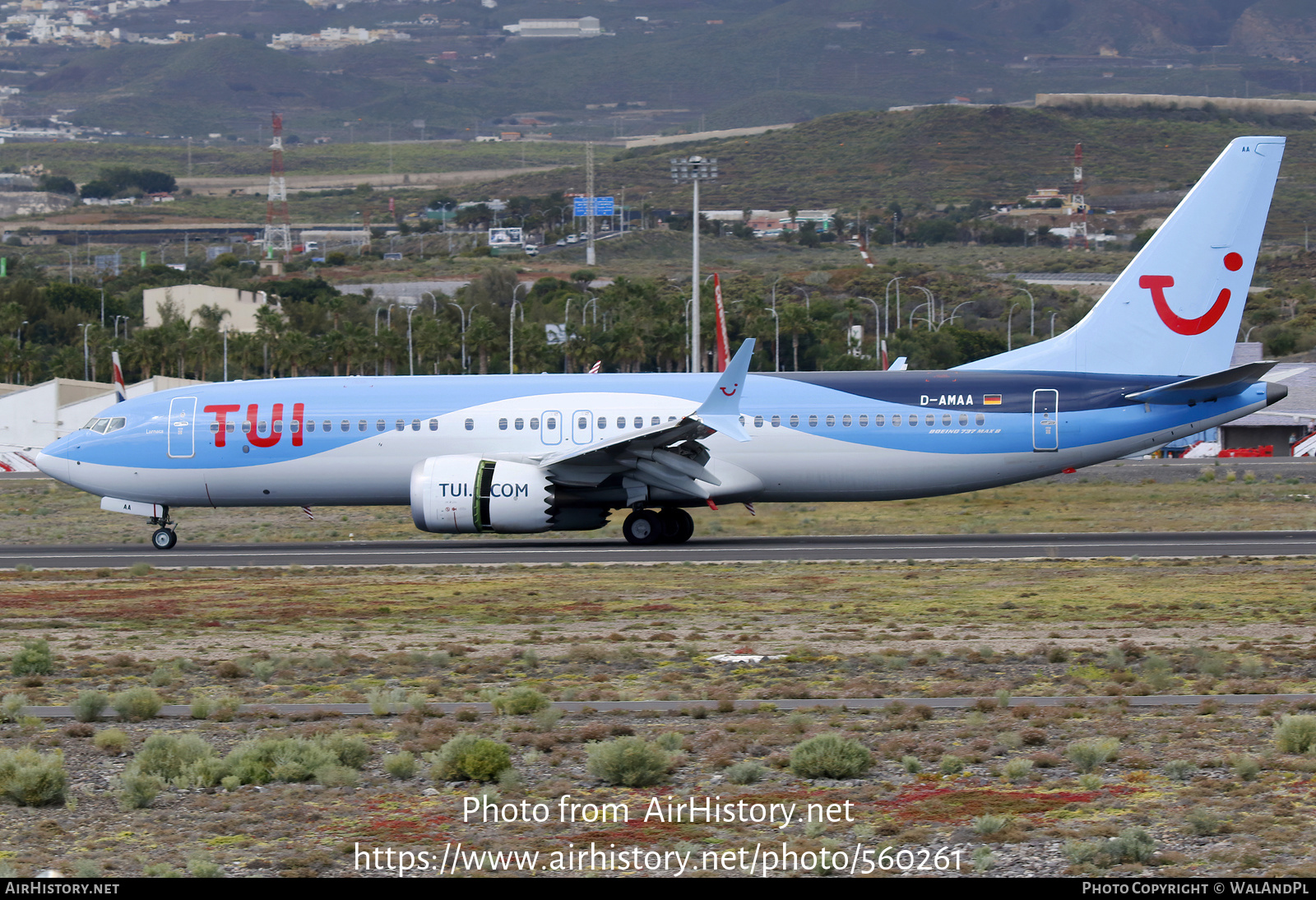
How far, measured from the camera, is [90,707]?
1489 cm

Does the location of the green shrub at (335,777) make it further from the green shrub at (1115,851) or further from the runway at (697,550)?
the runway at (697,550)

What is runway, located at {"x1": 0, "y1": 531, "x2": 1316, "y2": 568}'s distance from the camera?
29.5 meters

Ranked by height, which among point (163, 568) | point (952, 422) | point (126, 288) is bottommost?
point (163, 568)

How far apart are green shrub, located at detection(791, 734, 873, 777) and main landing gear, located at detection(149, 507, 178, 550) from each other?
24.3 meters

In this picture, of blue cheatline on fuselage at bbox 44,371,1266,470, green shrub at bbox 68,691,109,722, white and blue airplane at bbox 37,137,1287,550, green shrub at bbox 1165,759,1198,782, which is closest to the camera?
green shrub at bbox 1165,759,1198,782

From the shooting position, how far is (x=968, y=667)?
17.4 metres

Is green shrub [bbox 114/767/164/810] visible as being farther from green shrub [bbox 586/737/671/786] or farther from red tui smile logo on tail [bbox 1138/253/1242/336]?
red tui smile logo on tail [bbox 1138/253/1242/336]

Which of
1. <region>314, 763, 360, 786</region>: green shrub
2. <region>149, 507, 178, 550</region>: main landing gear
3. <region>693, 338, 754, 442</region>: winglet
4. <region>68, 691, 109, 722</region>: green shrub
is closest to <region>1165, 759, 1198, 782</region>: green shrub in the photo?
<region>314, 763, 360, 786</region>: green shrub

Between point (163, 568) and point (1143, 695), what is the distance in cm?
2051

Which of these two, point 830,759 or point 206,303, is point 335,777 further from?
point 206,303

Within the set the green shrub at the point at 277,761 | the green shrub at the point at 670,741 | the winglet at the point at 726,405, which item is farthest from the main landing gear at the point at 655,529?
the green shrub at the point at 277,761

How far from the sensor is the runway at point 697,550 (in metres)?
29.5
